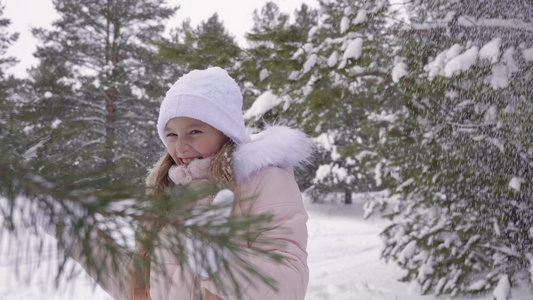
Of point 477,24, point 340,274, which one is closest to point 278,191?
point 477,24

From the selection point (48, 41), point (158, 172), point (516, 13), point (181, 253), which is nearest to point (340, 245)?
point (516, 13)

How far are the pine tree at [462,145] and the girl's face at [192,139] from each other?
2.33 metres

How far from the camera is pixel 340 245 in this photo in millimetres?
11570

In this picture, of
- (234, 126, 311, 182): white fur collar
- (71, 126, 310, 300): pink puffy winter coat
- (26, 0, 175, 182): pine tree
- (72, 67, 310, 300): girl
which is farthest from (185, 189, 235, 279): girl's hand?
(26, 0, 175, 182): pine tree

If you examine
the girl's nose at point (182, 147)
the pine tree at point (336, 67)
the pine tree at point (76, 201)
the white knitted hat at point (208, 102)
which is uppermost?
the pine tree at point (336, 67)

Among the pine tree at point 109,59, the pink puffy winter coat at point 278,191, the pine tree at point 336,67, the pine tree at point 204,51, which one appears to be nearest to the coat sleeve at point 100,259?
the pink puffy winter coat at point 278,191

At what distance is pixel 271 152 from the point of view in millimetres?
1844

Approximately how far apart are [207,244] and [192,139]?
1270 millimetres

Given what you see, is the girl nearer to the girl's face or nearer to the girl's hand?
the girl's face

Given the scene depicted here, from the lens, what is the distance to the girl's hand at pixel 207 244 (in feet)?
2.22

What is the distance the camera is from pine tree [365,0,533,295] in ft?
11.7

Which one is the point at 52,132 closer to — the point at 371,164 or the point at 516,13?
the point at 516,13

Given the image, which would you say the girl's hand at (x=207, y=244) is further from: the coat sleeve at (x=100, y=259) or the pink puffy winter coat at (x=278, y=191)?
the pink puffy winter coat at (x=278, y=191)

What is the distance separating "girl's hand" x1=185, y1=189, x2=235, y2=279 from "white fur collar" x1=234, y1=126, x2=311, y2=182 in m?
1.07
